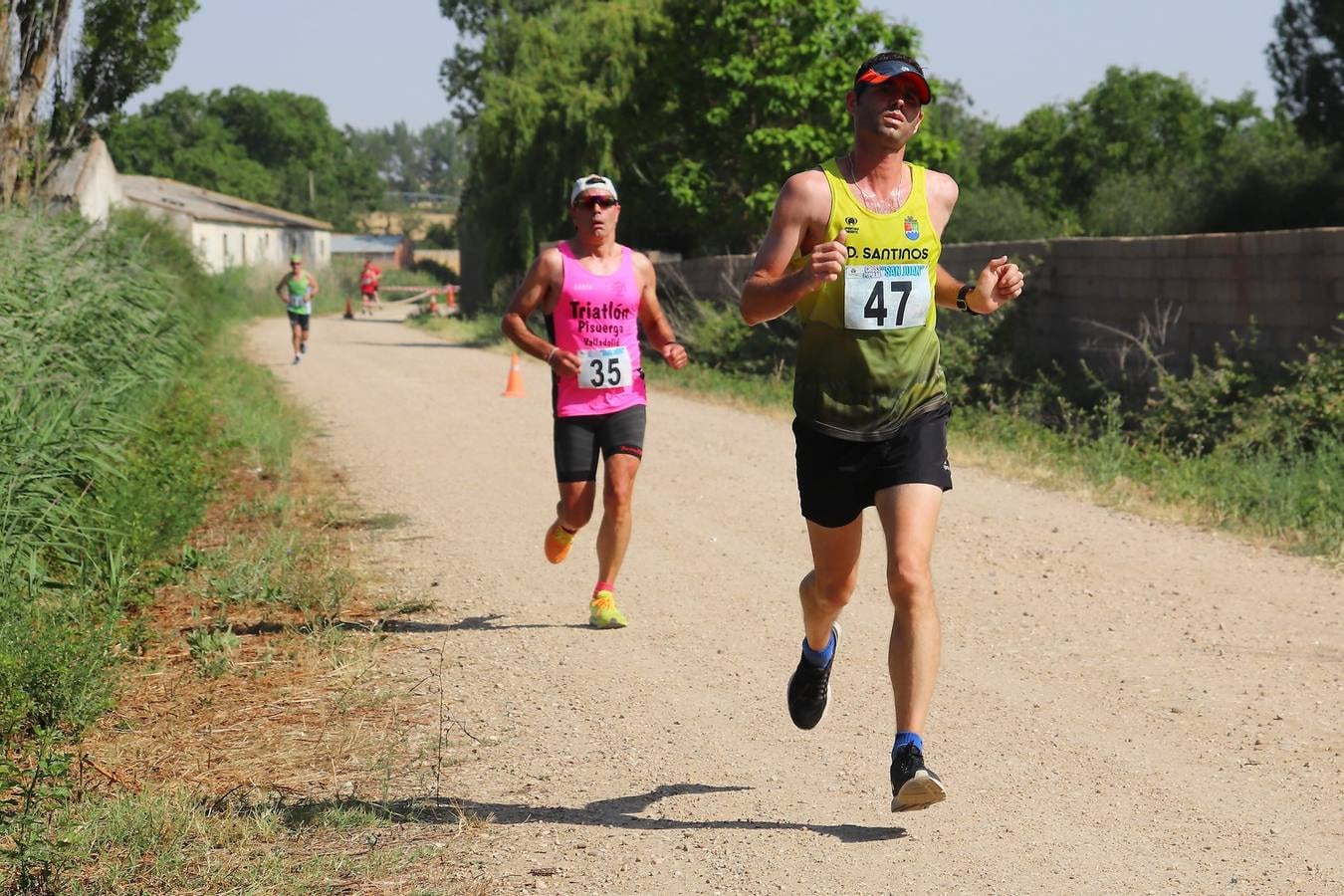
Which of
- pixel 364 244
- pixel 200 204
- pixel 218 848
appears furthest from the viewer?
pixel 364 244

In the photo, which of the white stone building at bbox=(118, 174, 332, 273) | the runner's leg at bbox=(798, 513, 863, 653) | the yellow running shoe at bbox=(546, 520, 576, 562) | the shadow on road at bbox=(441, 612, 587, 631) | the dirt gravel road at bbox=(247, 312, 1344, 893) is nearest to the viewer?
the dirt gravel road at bbox=(247, 312, 1344, 893)

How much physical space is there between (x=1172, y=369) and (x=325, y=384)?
11377 mm

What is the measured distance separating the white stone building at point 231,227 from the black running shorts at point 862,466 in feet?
165

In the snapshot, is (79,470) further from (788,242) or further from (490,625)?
(788,242)

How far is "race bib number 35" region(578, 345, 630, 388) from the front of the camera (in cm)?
709

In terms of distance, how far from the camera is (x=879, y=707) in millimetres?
5910

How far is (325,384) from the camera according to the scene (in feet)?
69.0

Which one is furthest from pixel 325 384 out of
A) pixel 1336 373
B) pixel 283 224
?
pixel 283 224

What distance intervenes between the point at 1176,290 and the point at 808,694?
399 inches

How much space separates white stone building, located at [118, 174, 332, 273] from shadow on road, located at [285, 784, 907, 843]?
164 feet

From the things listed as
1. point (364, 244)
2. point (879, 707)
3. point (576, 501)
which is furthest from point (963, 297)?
point (364, 244)

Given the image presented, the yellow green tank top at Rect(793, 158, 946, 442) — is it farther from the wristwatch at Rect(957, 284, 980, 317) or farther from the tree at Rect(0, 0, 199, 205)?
the tree at Rect(0, 0, 199, 205)

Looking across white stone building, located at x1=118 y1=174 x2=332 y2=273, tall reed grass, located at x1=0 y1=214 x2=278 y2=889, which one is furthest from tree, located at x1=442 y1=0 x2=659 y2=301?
white stone building, located at x1=118 y1=174 x2=332 y2=273

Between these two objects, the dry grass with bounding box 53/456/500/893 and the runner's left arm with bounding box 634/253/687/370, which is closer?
the dry grass with bounding box 53/456/500/893
